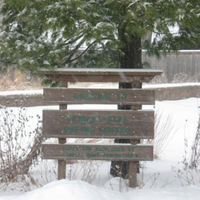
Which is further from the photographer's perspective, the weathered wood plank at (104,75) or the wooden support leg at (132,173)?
the wooden support leg at (132,173)

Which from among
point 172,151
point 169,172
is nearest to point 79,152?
point 169,172

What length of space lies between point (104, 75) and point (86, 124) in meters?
0.63

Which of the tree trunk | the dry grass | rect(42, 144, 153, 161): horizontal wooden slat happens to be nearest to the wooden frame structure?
rect(42, 144, 153, 161): horizontal wooden slat

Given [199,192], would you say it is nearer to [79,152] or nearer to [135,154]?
[135,154]

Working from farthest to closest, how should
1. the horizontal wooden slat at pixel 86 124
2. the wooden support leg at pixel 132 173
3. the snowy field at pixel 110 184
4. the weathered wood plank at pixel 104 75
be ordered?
1. the wooden support leg at pixel 132 173
2. the horizontal wooden slat at pixel 86 124
3. the weathered wood plank at pixel 104 75
4. the snowy field at pixel 110 184

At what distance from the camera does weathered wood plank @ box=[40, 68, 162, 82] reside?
416 cm

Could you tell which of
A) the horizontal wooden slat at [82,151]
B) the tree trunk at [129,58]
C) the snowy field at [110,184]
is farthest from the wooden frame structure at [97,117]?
the tree trunk at [129,58]

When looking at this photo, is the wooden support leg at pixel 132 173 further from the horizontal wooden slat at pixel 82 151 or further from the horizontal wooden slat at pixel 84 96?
the horizontal wooden slat at pixel 84 96

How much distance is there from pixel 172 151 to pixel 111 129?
11.5ft

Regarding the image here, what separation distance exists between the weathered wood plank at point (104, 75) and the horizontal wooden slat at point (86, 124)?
1.31 ft

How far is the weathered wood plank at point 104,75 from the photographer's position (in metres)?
4.16

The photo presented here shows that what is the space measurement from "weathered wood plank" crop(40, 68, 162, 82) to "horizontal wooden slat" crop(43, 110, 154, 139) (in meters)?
0.40

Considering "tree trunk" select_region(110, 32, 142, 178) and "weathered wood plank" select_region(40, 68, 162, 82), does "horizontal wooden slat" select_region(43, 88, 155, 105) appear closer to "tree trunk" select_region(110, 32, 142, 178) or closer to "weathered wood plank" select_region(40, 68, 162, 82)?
"weathered wood plank" select_region(40, 68, 162, 82)

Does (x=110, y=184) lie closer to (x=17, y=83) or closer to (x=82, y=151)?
(x=82, y=151)
